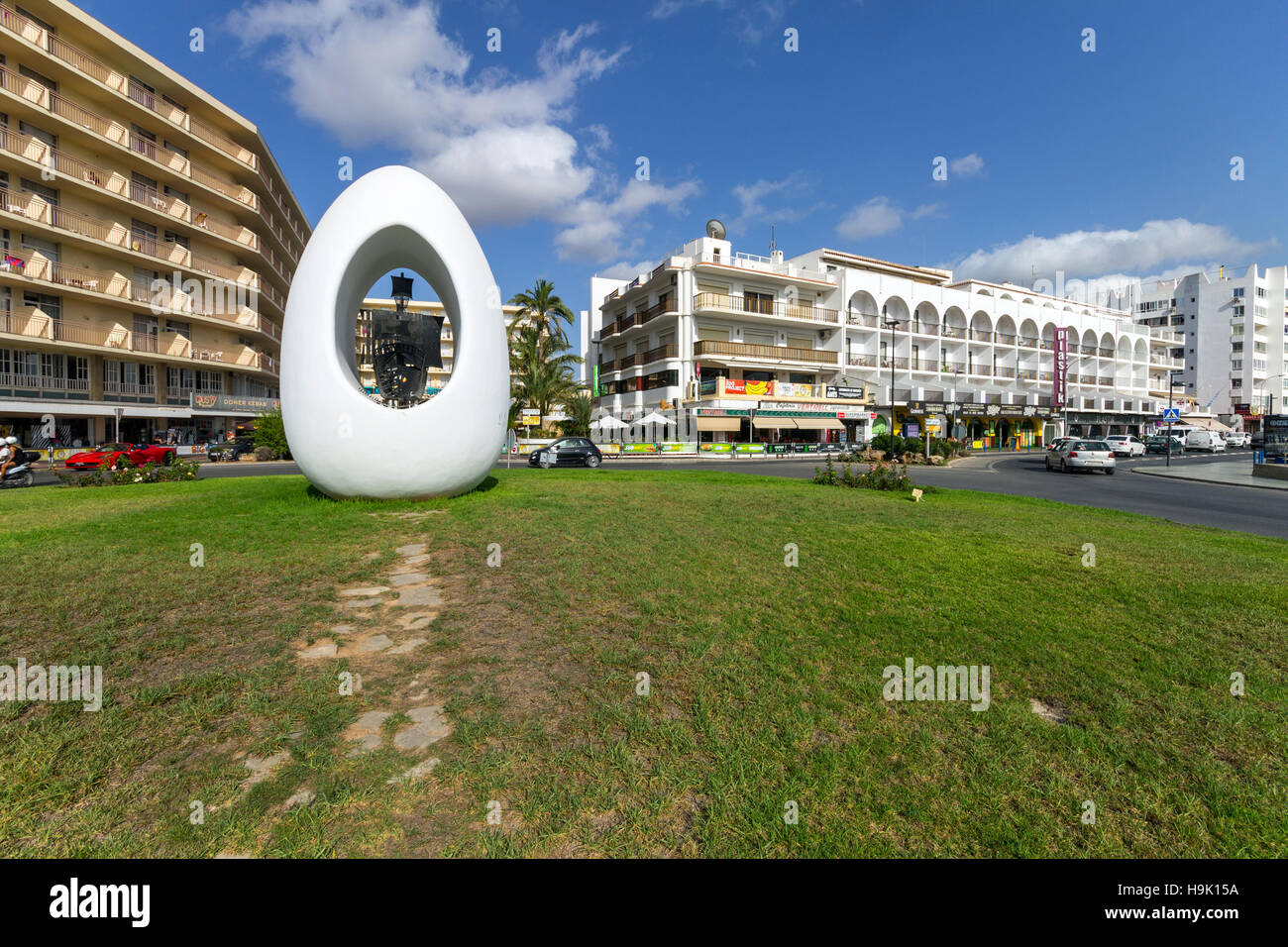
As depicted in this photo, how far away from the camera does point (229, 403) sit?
36594mm

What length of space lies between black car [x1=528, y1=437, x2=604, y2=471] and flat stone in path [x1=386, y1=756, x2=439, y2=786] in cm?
2307

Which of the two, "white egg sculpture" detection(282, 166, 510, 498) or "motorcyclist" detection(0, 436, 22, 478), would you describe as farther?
"motorcyclist" detection(0, 436, 22, 478)

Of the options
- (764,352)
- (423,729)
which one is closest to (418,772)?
(423,729)

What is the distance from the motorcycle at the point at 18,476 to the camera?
16688 millimetres

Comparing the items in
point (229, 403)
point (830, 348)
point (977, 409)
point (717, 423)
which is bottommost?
point (717, 423)

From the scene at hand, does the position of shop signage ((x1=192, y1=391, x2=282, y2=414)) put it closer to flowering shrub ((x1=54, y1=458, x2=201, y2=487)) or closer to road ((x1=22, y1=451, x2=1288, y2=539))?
road ((x1=22, y1=451, x2=1288, y2=539))

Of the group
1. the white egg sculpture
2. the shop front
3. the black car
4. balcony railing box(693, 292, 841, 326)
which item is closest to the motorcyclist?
the white egg sculpture

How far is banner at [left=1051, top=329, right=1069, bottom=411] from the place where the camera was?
55812 millimetres

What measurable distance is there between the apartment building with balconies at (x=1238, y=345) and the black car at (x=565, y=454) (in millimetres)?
87140

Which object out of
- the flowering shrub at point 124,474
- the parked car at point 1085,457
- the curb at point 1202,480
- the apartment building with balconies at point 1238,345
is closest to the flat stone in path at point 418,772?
the flowering shrub at point 124,474

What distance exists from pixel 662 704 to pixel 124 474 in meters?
18.1

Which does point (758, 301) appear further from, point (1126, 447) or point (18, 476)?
point (18, 476)

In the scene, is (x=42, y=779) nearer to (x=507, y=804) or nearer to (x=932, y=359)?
(x=507, y=804)
